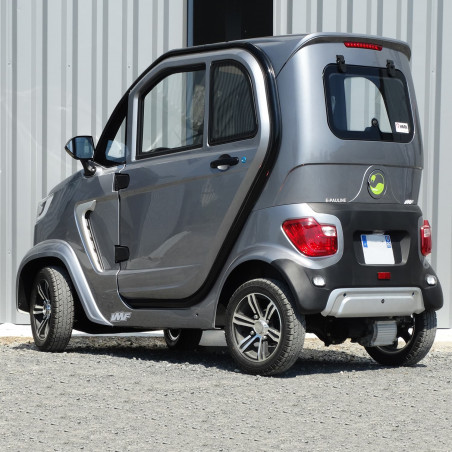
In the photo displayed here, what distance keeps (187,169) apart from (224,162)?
1.29ft

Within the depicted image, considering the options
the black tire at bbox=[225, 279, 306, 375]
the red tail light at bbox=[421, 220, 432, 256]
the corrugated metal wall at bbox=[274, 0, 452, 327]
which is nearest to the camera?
the black tire at bbox=[225, 279, 306, 375]

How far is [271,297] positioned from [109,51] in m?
4.56

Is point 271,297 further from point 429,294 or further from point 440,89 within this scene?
point 440,89

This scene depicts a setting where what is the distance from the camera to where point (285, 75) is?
7.24 m

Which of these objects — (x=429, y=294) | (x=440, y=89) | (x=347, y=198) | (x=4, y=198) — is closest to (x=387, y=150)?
(x=347, y=198)

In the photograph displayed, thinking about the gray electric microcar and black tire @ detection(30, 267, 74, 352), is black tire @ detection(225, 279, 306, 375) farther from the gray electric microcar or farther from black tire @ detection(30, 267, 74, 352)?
black tire @ detection(30, 267, 74, 352)

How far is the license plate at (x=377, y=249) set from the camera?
729 cm

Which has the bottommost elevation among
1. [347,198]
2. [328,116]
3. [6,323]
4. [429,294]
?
[6,323]

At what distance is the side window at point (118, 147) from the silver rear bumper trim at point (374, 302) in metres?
2.12

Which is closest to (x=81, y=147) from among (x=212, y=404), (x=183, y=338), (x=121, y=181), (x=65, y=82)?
(x=121, y=181)

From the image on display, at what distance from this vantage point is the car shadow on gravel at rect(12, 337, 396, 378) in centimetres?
787

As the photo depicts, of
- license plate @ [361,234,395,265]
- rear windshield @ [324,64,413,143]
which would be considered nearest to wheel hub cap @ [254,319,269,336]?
license plate @ [361,234,395,265]

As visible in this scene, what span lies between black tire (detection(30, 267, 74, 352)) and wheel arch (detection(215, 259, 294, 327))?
1.35m

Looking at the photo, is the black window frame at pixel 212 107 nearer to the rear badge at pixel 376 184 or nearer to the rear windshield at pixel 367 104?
the rear windshield at pixel 367 104
